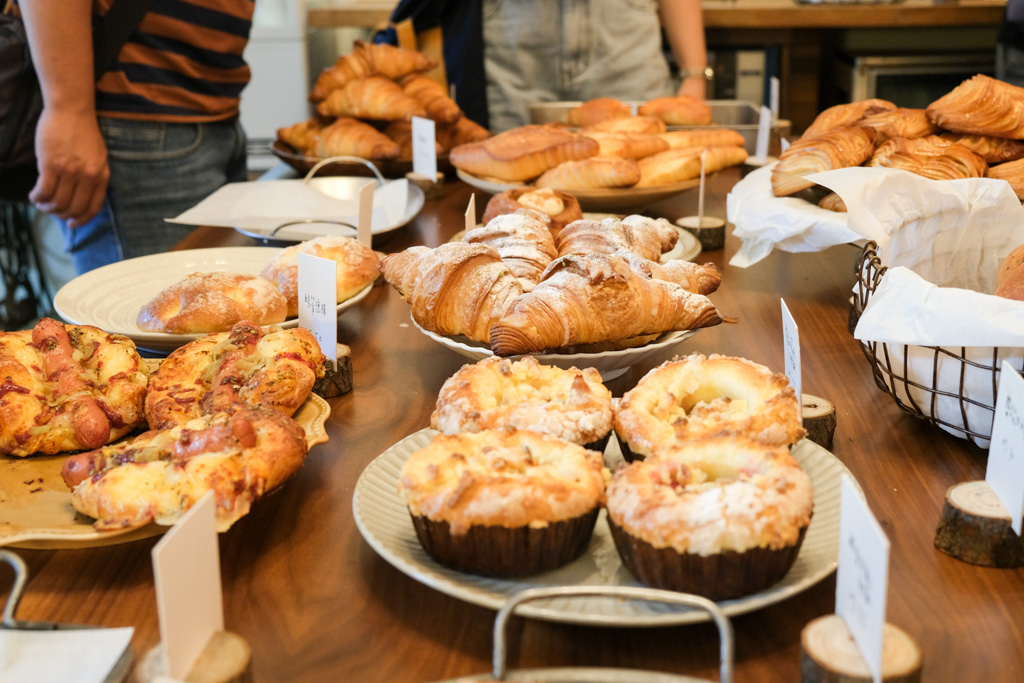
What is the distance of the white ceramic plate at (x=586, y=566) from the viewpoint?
0.58 metres

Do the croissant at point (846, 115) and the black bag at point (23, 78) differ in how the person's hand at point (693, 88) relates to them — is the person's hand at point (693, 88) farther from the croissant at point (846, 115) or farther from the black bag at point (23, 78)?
the black bag at point (23, 78)

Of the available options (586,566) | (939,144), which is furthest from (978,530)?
(939,144)

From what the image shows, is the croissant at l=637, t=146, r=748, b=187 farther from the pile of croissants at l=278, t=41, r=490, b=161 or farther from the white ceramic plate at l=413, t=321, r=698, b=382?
the white ceramic plate at l=413, t=321, r=698, b=382

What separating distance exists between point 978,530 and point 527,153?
1258 millimetres

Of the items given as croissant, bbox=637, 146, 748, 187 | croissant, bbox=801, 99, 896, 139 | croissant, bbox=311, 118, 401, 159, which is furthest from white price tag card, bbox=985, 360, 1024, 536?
croissant, bbox=311, 118, 401, 159

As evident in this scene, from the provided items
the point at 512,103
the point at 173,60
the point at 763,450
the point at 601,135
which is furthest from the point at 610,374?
the point at 512,103

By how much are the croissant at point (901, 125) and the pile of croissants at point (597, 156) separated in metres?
0.36

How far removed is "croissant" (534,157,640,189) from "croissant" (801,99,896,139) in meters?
0.32

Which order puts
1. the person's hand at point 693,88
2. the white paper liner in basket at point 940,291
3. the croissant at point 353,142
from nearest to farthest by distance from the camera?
1. the white paper liner in basket at point 940,291
2. the croissant at point 353,142
3. the person's hand at point 693,88

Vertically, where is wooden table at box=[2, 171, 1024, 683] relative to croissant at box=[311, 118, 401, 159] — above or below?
below

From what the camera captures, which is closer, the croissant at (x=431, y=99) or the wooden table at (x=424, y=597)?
the wooden table at (x=424, y=597)

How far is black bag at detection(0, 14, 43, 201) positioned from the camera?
1.83m

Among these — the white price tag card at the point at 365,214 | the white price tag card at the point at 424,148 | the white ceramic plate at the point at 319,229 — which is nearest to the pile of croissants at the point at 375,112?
the white price tag card at the point at 424,148

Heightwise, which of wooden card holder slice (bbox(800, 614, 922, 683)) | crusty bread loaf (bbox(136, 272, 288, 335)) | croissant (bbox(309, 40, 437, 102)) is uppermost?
croissant (bbox(309, 40, 437, 102))
